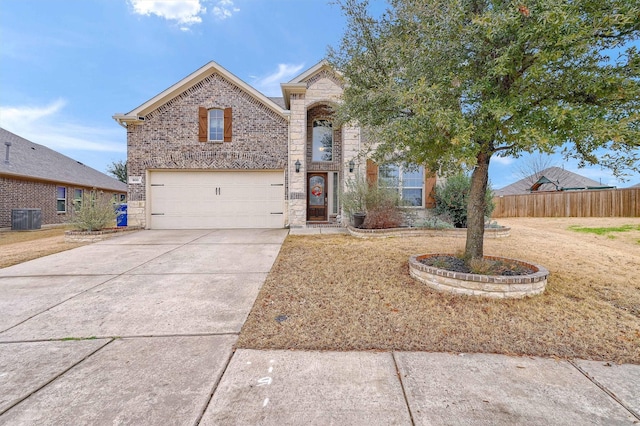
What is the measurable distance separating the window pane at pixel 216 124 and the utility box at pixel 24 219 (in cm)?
946

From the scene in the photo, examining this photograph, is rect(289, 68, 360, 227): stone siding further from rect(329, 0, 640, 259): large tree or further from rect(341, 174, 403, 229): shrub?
rect(329, 0, 640, 259): large tree

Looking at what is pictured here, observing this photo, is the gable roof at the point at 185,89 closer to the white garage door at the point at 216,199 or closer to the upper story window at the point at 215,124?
the upper story window at the point at 215,124

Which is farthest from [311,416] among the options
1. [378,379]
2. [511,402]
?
[511,402]

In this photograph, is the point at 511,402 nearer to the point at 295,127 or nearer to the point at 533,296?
the point at 533,296

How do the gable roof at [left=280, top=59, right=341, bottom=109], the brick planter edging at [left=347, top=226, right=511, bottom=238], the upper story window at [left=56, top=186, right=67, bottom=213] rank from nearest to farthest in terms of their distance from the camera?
the brick planter edging at [left=347, top=226, right=511, bottom=238], the gable roof at [left=280, top=59, right=341, bottom=109], the upper story window at [left=56, top=186, right=67, bottom=213]

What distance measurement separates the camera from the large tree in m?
2.95

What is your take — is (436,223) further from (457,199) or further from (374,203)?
(374,203)

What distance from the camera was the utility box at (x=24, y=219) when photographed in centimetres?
1205

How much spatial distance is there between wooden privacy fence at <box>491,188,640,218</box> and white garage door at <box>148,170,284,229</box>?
977 centimetres

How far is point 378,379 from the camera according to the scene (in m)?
2.11

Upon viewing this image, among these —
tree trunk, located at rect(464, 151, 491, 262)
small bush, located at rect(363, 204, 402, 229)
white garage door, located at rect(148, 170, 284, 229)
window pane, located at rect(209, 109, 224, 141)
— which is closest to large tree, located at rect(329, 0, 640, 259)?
tree trunk, located at rect(464, 151, 491, 262)

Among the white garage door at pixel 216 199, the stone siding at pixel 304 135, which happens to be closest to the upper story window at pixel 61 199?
the white garage door at pixel 216 199

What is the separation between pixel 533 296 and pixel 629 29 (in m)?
3.41

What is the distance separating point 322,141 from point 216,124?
426 centimetres
